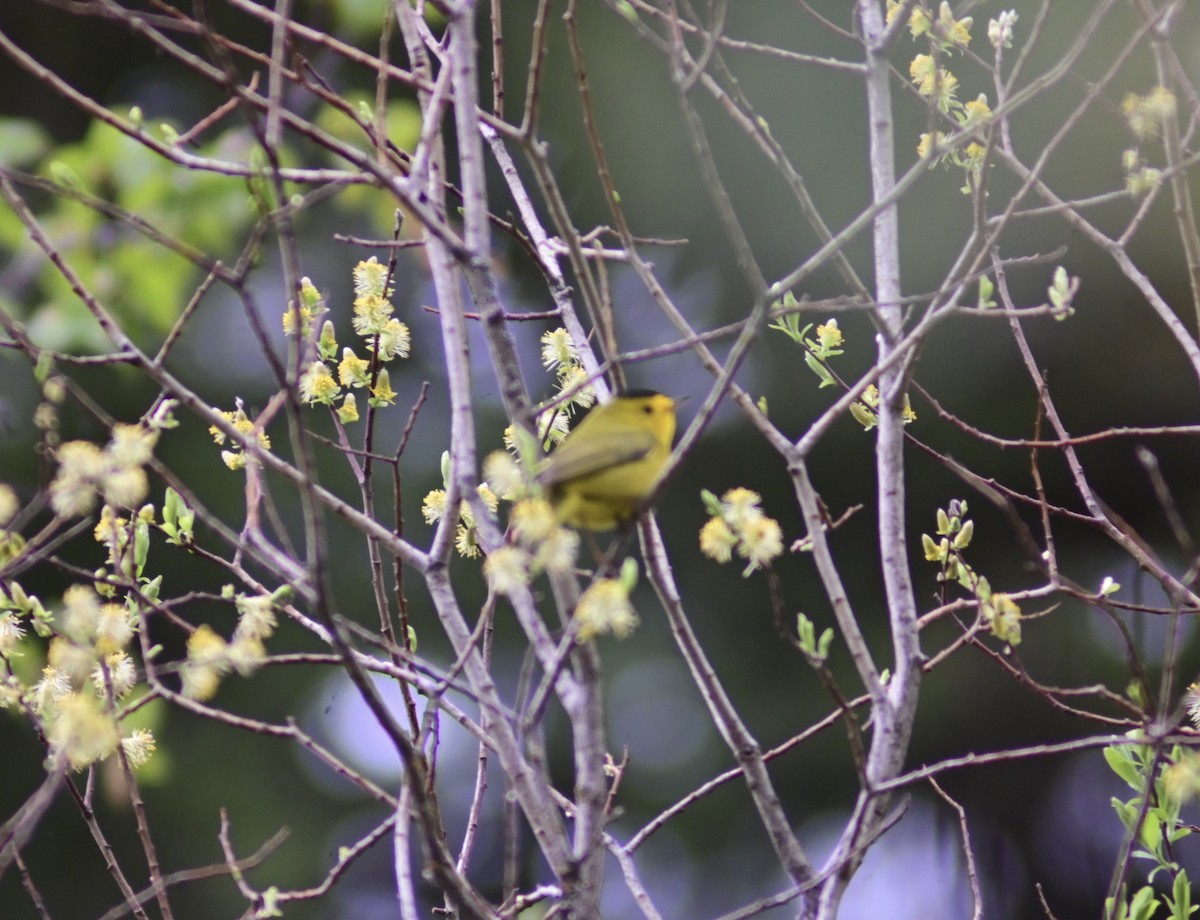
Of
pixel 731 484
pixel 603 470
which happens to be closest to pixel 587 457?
pixel 603 470

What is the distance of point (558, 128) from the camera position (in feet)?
24.6

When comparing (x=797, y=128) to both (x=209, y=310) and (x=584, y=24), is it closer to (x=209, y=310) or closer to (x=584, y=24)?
(x=584, y=24)

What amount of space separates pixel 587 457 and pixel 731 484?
4843mm

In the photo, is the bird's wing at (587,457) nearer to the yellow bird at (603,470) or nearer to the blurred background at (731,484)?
the yellow bird at (603,470)

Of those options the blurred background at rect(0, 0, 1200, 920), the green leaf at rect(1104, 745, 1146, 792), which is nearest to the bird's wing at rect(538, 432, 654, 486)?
the green leaf at rect(1104, 745, 1146, 792)

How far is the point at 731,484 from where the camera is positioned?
7.27m

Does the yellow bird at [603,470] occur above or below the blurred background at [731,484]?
above

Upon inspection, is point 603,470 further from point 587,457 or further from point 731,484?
point 731,484

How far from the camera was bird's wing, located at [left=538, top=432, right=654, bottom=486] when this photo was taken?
8.04 ft

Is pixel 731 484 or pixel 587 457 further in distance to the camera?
pixel 731 484

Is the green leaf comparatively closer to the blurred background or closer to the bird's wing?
the bird's wing

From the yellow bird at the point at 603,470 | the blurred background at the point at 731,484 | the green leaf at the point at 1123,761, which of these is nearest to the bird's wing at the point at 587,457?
the yellow bird at the point at 603,470

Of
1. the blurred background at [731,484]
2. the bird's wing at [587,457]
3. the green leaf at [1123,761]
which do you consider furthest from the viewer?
the blurred background at [731,484]

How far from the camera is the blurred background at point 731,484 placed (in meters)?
6.71
